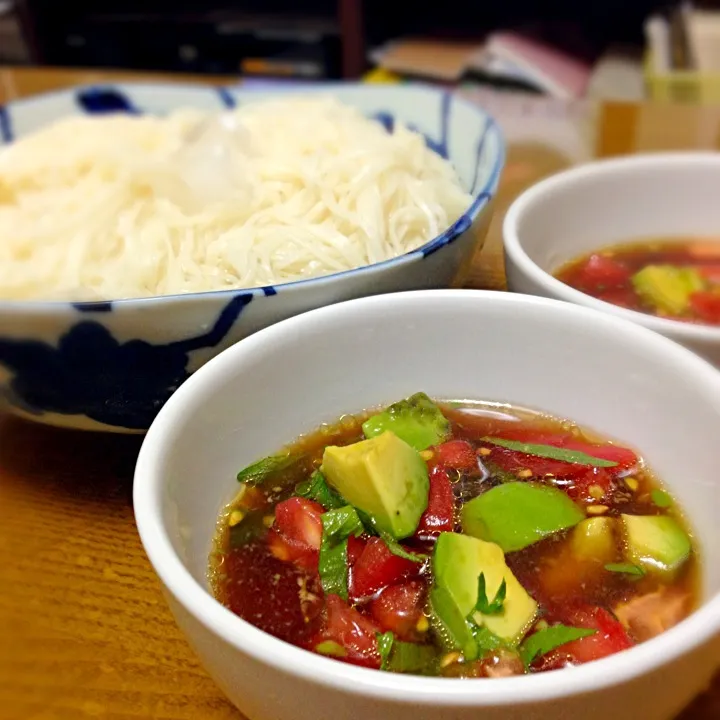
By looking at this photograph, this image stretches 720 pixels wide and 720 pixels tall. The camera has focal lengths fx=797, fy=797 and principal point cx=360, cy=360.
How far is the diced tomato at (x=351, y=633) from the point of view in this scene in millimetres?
743

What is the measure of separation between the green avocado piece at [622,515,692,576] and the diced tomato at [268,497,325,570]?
1.11 ft

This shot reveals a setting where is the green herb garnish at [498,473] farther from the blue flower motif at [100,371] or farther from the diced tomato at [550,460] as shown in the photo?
the blue flower motif at [100,371]

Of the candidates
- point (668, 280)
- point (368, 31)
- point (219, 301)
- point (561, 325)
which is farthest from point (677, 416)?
point (368, 31)

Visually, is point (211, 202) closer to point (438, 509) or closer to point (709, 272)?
point (438, 509)

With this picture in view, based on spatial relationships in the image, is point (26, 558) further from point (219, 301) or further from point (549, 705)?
point (549, 705)

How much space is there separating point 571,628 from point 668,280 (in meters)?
0.68

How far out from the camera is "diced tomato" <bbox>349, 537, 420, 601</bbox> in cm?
82

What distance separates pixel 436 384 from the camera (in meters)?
1.06

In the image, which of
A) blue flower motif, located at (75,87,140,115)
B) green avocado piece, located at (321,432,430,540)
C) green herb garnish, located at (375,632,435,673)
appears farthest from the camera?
blue flower motif, located at (75,87,140,115)

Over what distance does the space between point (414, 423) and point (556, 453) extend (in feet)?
0.57

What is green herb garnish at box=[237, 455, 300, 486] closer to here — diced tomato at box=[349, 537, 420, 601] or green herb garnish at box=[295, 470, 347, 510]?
green herb garnish at box=[295, 470, 347, 510]

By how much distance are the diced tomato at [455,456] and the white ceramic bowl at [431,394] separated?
103mm

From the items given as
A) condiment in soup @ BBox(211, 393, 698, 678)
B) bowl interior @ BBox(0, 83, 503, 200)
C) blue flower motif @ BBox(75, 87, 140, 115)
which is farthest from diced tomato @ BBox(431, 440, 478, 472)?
blue flower motif @ BBox(75, 87, 140, 115)

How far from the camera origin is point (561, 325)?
97 cm
